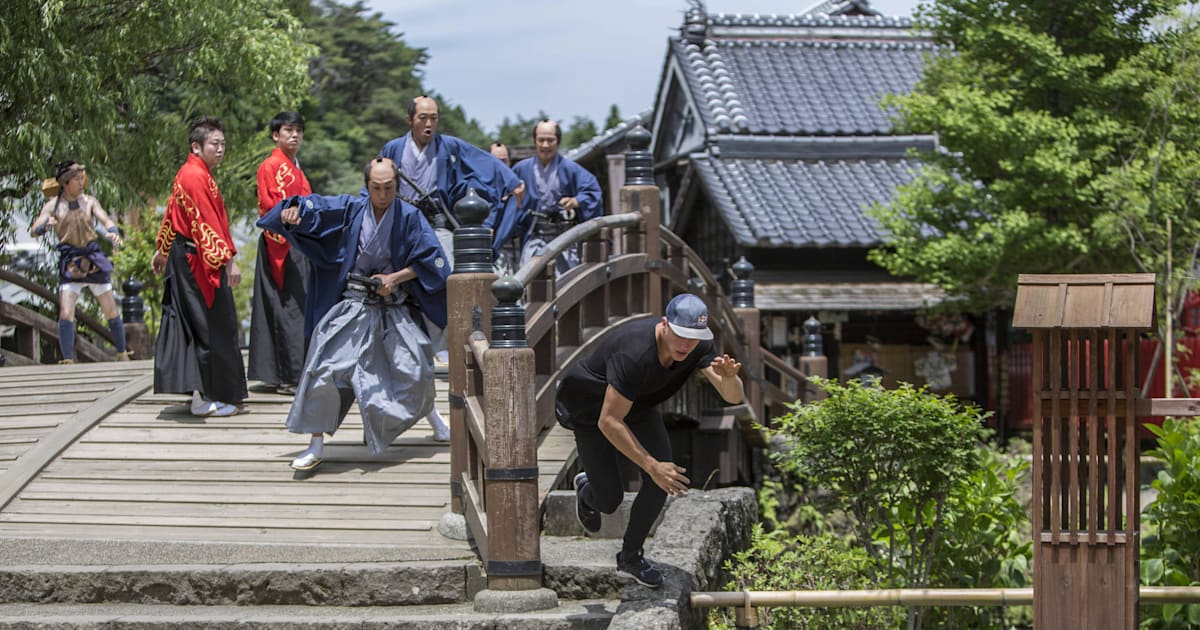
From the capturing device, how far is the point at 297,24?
17.6 metres

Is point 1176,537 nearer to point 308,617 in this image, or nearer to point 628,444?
point 628,444

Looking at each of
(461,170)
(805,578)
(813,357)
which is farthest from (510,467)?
(813,357)

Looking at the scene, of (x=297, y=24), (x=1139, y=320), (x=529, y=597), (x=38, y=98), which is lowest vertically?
(x=529, y=597)

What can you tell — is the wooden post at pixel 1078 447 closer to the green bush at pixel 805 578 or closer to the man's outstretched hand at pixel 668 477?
the man's outstretched hand at pixel 668 477

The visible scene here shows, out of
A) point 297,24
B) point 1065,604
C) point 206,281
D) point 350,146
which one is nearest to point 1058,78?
point 297,24

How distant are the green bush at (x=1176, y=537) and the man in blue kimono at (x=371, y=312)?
4.35 meters

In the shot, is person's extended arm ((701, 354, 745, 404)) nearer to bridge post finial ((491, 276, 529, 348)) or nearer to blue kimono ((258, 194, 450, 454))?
bridge post finial ((491, 276, 529, 348))

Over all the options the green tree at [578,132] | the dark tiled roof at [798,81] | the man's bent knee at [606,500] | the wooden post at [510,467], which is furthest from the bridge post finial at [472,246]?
the green tree at [578,132]

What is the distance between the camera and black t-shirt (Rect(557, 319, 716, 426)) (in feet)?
20.6

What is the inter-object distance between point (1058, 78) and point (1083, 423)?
448 inches

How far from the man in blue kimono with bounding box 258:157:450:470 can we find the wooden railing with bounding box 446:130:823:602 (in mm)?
646

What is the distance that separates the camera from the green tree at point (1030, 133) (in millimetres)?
16438

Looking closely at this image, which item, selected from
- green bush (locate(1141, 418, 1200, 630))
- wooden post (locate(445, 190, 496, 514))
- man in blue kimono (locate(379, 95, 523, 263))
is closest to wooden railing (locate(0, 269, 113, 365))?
man in blue kimono (locate(379, 95, 523, 263))

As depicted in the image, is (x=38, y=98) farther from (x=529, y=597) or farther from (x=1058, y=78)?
(x=1058, y=78)
